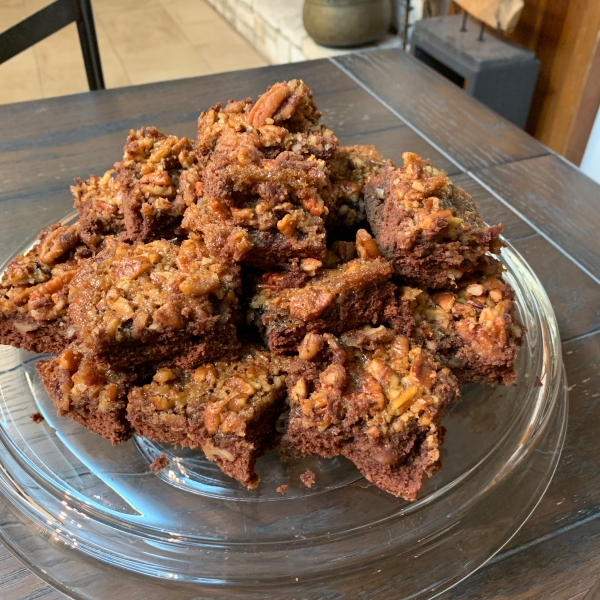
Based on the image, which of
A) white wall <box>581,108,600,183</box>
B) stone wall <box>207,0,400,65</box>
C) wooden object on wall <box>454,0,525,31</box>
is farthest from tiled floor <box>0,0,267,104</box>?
white wall <box>581,108,600,183</box>

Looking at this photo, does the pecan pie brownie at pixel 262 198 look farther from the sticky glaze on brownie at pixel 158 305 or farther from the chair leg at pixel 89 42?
the chair leg at pixel 89 42

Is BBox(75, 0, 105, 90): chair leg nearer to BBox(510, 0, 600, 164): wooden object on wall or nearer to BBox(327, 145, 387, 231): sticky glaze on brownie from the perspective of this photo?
BBox(327, 145, 387, 231): sticky glaze on brownie

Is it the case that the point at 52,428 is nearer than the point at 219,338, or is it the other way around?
the point at 219,338

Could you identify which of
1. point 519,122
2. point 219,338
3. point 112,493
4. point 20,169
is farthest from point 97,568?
point 519,122

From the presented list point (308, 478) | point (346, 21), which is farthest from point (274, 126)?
point (346, 21)

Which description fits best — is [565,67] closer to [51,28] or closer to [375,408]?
[51,28]

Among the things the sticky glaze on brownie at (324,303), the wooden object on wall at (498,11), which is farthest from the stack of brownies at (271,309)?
the wooden object on wall at (498,11)

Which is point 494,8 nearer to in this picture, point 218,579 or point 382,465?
point 382,465
